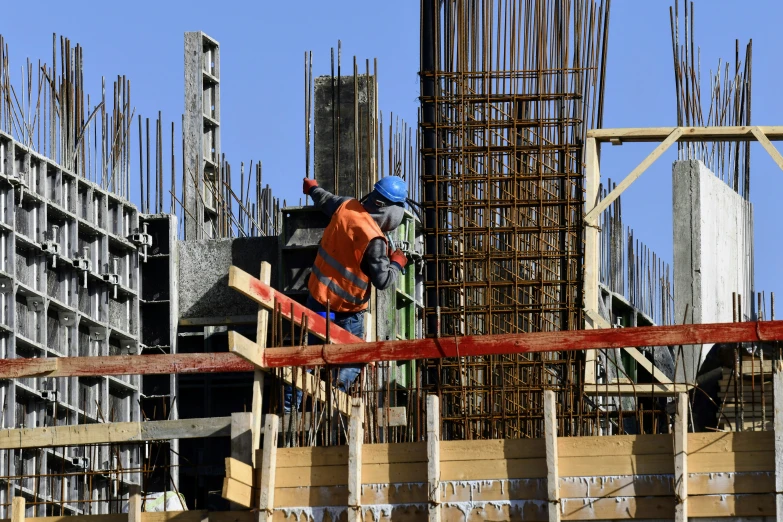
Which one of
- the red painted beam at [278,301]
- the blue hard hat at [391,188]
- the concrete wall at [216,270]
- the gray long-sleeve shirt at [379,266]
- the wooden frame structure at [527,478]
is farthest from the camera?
the concrete wall at [216,270]

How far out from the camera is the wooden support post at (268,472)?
1198 cm

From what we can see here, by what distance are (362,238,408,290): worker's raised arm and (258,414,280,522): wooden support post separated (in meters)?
4.25

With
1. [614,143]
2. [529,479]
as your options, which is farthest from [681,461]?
[614,143]

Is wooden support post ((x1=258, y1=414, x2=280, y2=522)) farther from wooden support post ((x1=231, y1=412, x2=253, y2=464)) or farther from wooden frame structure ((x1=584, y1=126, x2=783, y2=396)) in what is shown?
wooden frame structure ((x1=584, y1=126, x2=783, y2=396))

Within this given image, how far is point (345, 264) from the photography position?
1636 cm

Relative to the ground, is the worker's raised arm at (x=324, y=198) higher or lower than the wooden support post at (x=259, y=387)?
higher

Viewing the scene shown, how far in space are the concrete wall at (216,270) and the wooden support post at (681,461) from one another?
8903 millimetres

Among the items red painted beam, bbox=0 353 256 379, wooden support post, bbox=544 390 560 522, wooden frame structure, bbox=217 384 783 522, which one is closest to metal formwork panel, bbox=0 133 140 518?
red painted beam, bbox=0 353 256 379

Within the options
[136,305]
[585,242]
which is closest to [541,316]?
[585,242]

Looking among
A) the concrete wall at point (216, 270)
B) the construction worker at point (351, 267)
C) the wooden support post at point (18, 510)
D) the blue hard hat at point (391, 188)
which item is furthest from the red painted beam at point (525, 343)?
the concrete wall at point (216, 270)

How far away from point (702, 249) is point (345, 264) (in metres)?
5.03

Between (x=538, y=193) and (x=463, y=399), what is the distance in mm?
2562

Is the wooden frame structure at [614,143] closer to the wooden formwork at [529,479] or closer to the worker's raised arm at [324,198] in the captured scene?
the worker's raised arm at [324,198]

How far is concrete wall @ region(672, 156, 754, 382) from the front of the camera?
62.8 ft
